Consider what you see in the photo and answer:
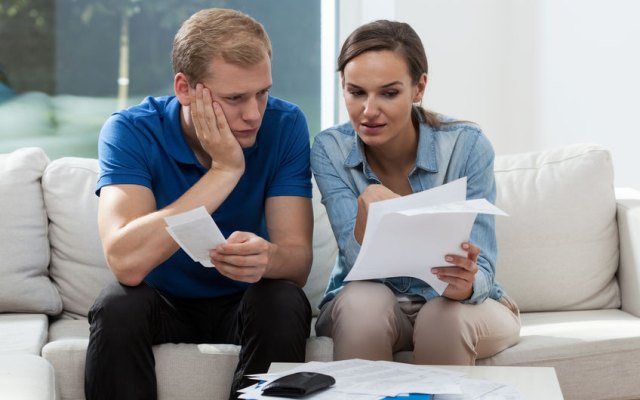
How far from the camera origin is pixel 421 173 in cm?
221

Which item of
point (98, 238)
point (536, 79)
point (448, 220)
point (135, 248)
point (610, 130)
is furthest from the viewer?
point (536, 79)

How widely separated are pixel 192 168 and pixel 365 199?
0.46m

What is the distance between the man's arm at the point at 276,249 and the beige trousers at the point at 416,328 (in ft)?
0.42

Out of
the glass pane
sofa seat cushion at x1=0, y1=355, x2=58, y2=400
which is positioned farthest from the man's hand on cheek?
the glass pane

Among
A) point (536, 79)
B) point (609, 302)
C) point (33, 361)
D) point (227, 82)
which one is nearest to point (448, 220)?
point (227, 82)

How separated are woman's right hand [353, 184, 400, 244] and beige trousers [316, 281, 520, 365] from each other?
133 millimetres

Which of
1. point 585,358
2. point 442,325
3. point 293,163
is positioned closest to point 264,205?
point 293,163

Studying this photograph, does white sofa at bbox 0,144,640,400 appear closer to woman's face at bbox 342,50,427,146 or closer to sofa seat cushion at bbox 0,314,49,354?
sofa seat cushion at bbox 0,314,49,354

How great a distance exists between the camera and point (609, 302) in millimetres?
2582

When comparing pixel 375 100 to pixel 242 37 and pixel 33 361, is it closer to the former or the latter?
pixel 242 37

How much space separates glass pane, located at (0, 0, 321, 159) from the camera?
12.8 ft

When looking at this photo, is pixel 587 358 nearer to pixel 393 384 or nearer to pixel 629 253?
pixel 629 253

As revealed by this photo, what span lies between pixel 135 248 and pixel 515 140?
2.24 m

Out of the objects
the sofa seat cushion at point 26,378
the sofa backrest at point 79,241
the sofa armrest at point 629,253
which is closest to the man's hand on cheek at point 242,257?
the sofa seat cushion at point 26,378
